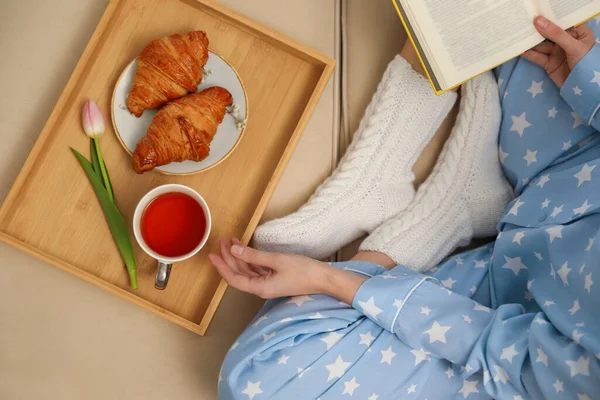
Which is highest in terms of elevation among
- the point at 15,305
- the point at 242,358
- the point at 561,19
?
the point at 561,19

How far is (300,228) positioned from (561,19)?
19.6 inches

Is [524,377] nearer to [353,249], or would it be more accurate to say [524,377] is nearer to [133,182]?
[353,249]

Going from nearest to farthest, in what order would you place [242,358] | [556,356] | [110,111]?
[556,356] < [242,358] < [110,111]

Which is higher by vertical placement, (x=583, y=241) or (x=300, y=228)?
(x=583, y=241)

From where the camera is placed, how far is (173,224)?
86cm

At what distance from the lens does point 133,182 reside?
92 centimetres

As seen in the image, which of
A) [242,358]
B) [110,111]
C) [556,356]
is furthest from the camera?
[110,111]

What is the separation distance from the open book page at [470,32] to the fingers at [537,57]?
59mm

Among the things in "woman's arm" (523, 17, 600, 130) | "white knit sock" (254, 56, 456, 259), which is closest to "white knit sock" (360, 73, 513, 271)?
"white knit sock" (254, 56, 456, 259)

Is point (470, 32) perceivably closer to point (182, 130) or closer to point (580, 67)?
point (580, 67)

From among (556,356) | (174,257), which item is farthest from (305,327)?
(556,356)

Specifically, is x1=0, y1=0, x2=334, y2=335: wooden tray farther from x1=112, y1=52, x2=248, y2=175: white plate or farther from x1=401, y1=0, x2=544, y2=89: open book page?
x1=401, y1=0, x2=544, y2=89: open book page

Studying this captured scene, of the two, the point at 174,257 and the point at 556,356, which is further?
the point at 174,257

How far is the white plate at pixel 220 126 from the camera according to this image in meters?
0.89
